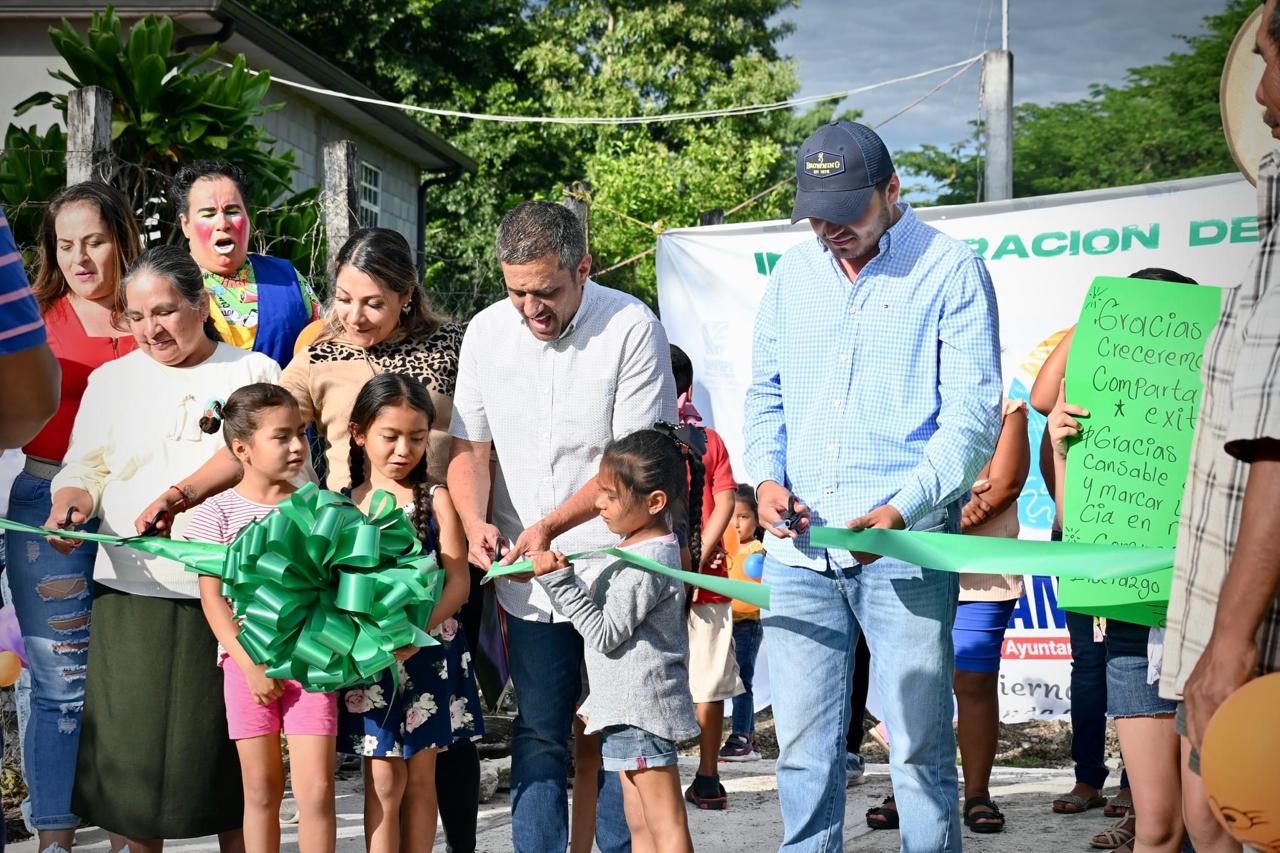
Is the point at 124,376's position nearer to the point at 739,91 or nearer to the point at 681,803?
the point at 681,803

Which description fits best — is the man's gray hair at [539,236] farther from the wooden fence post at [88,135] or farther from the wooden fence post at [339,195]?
the wooden fence post at [339,195]

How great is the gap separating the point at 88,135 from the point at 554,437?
10.0 feet

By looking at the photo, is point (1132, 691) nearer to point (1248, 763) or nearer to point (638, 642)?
point (638, 642)

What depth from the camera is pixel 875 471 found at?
374 cm

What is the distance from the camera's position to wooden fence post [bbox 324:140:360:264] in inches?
272

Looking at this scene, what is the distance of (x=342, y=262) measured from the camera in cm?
449

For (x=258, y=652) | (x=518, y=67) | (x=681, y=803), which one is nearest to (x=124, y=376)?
(x=258, y=652)

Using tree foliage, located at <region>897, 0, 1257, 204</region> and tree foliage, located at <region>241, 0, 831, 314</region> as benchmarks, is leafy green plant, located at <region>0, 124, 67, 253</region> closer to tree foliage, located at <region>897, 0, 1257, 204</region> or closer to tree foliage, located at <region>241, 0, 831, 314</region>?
tree foliage, located at <region>241, 0, 831, 314</region>

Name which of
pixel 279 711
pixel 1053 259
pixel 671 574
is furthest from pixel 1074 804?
pixel 279 711

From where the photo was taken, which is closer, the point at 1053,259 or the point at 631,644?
the point at 631,644

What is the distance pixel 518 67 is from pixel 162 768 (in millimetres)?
30013

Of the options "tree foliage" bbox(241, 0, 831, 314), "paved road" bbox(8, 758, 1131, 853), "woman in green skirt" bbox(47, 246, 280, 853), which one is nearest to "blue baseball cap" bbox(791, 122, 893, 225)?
"woman in green skirt" bbox(47, 246, 280, 853)

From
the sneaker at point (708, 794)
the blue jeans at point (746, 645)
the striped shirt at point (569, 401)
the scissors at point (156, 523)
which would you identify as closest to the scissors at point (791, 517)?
the striped shirt at point (569, 401)

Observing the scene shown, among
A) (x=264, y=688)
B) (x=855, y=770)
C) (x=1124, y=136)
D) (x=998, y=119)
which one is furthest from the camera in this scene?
(x=1124, y=136)
